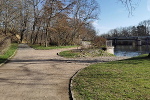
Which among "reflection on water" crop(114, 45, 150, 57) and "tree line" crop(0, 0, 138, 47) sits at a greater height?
"tree line" crop(0, 0, 138, 47)

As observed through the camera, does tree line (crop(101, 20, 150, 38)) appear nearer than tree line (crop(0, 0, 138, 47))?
No

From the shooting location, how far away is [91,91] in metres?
4.18

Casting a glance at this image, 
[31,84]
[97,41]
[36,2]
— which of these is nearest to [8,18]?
[36,2]

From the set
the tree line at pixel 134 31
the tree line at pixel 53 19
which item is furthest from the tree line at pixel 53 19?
the tree line at pixel 134 31

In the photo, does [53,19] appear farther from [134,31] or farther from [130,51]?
[134,31]

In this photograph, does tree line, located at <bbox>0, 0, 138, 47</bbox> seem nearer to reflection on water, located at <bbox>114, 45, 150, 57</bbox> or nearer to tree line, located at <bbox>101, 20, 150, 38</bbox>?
reflection on water, located at <bbox>114, 45, 150, 57</bbox>

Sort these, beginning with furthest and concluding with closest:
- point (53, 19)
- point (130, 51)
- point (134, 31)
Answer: point (134, 31) < point (130, 51) < point (53, 19)

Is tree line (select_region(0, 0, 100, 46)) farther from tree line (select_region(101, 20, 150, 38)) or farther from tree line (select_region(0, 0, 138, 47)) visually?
tree line (select_region(101, 20, 150, 38))

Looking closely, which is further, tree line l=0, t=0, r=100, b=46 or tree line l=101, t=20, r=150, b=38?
tree line l=101, t=20, r=150, b=38

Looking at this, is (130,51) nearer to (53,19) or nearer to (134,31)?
(53,19)

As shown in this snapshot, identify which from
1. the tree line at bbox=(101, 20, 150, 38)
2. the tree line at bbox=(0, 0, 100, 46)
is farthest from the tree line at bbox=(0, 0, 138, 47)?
the tree line at bbox=(101, 20, 150, 38)

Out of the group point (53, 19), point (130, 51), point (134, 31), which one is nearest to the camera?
point (53, 19)

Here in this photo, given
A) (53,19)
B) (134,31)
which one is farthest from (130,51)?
(134,31)

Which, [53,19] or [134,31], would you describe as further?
[134,31]
